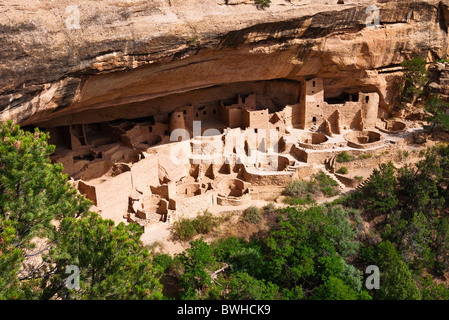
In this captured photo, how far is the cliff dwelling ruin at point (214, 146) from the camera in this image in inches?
632

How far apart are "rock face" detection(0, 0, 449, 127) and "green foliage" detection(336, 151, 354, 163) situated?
4.27m

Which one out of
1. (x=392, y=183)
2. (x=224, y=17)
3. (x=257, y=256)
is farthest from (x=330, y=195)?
(x=224, y=17)

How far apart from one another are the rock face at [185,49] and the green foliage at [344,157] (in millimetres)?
4267

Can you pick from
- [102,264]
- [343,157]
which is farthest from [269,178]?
[102,264]

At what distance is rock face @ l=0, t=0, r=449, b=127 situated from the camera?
11266mm

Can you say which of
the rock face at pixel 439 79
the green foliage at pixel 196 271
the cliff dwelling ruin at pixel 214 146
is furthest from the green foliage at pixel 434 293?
the rock face at pixel 439 79

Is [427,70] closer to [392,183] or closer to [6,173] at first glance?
[392,183]

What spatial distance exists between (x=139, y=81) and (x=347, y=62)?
1014 centimetres

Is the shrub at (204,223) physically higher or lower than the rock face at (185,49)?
lower

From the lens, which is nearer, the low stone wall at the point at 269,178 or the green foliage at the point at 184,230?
the green foliage at the point at 184,230

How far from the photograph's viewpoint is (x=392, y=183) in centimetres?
1686

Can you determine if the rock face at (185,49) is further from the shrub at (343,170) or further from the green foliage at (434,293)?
the green foliage at (434,293)

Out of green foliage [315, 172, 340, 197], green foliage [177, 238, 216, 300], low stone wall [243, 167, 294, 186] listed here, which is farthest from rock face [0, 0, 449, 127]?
green foliage [177, 238, 216, 300]

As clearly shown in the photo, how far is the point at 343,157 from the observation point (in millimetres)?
18750
